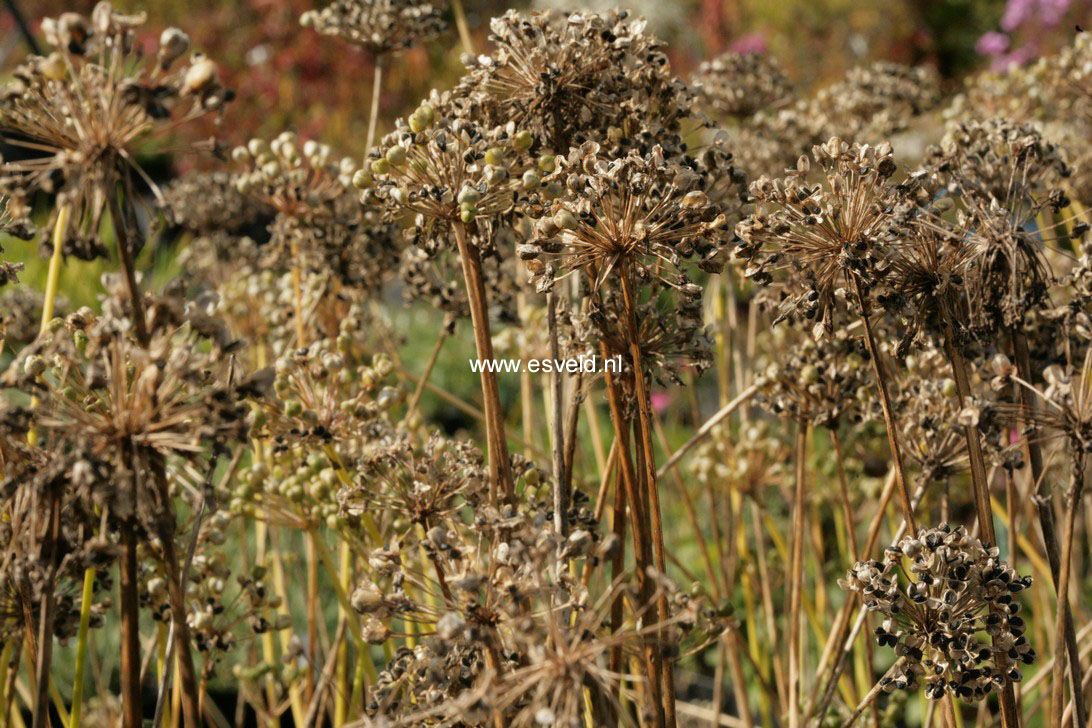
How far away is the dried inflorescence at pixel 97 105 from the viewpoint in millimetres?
1038

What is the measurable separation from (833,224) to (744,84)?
6.14ft

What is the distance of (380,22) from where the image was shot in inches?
89.8

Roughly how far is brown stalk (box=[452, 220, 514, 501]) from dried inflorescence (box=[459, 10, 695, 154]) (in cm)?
24

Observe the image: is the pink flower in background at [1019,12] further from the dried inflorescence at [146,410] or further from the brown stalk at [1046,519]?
the dried inflorescence at [146,410]

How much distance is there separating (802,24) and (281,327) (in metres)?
12.8

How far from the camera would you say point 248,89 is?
13.6 m

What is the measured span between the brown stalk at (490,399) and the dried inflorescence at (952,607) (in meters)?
0.48

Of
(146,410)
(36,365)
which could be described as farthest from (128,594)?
(36,365)

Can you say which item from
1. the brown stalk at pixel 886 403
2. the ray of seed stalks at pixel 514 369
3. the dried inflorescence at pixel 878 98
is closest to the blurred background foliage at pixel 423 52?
the dried inflorescence at pixel 878 98

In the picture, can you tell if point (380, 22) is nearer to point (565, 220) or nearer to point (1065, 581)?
point (565, 220)

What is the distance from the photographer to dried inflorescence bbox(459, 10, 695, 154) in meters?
1.55

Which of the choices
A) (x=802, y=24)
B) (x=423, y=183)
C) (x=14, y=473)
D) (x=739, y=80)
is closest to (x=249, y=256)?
(x=739, y=80)

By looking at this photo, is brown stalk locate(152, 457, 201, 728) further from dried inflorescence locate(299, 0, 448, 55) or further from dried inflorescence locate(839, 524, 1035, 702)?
dried inflorescence locate(299, 0, 448, 55)

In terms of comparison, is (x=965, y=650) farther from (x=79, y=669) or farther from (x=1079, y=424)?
(x=79, y=669)
